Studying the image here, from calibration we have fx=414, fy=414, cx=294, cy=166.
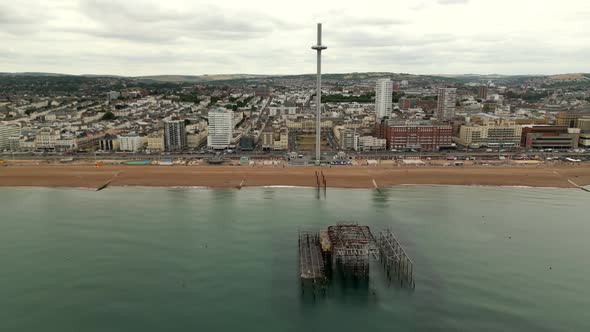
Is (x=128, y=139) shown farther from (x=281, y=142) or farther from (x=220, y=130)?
(x=281, y=142)

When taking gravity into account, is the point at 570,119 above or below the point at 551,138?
above

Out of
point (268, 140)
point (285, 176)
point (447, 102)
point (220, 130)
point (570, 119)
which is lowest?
point (285, 176)

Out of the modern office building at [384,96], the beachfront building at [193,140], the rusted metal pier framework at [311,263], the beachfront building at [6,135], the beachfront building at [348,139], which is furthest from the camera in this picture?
the modern office building at [384,96]

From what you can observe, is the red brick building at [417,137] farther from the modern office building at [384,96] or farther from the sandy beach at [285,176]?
the modern office building at [384,96]

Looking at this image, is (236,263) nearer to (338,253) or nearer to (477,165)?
(338,253)

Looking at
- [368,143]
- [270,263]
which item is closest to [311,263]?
[270,263]

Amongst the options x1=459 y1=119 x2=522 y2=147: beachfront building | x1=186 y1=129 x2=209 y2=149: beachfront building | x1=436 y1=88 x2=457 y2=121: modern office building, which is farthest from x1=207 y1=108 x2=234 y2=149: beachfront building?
x1=436 y1=88 x2=457 y2=121: modern office building

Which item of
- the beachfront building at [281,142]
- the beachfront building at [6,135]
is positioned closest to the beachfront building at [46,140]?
the beachfront building at [6,135]
